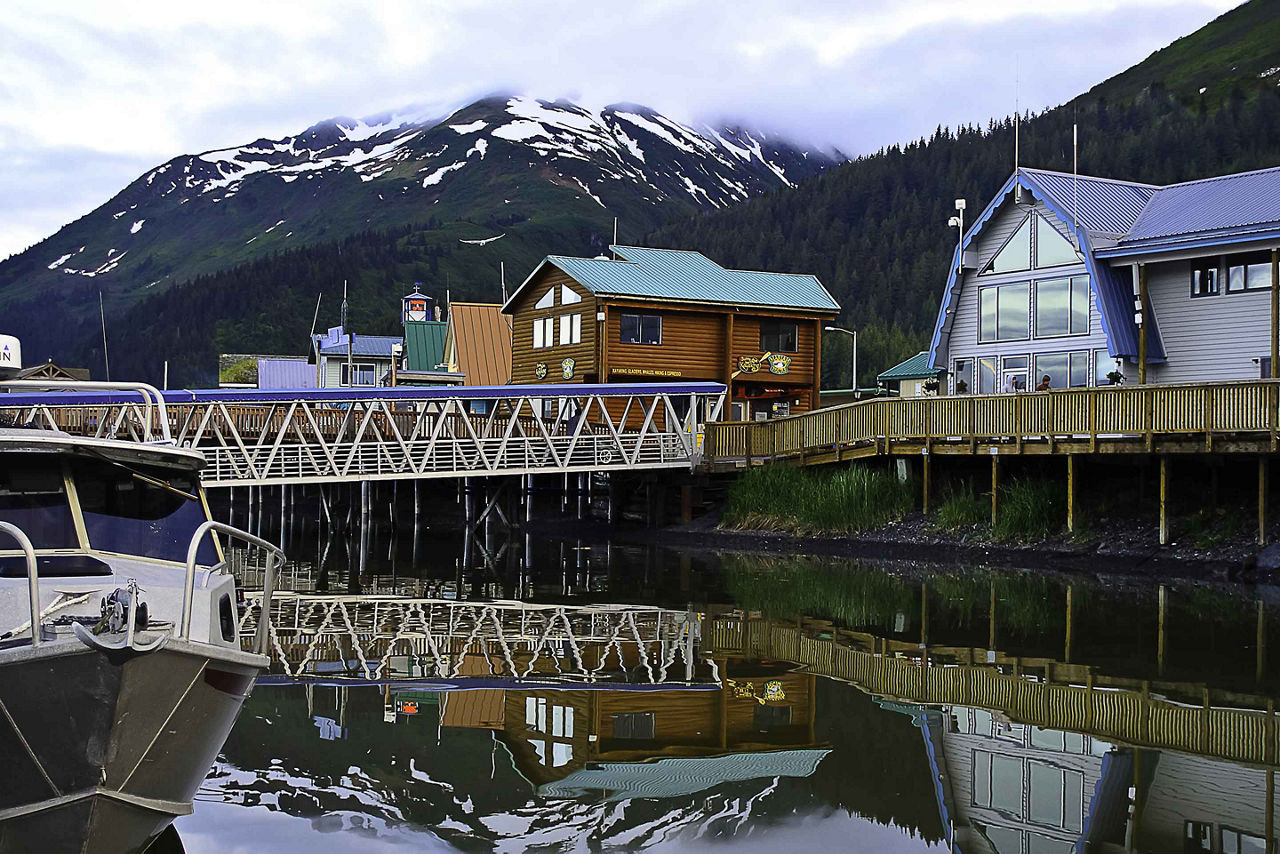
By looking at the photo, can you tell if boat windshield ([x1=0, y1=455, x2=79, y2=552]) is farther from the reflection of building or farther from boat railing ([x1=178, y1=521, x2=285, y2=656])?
the reflection of building

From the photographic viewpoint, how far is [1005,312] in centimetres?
3828

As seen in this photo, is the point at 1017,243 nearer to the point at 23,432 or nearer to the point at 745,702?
the point at 745,702

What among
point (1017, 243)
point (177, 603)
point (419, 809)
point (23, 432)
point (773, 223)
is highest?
point (773, 223)

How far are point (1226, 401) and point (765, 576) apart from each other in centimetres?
923

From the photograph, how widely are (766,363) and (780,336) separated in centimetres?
121

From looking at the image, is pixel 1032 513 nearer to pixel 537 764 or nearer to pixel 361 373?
pixel 537 764

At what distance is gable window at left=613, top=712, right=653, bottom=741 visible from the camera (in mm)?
13469

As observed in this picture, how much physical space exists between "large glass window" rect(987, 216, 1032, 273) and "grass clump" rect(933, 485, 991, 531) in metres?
7.53

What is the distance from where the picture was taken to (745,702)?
49.4 ft

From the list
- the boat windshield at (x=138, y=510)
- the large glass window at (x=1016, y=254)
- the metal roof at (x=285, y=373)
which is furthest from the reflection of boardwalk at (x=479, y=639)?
the metal roof at (x=285, y=373)

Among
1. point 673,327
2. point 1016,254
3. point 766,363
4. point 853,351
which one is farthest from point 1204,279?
point 853,351

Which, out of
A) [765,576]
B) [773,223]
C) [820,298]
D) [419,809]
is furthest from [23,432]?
[773,223]

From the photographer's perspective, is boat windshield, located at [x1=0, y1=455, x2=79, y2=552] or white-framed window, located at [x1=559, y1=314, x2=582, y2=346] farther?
white-framed window, located at [x1=559, y1=314, x2=582, y2=346]

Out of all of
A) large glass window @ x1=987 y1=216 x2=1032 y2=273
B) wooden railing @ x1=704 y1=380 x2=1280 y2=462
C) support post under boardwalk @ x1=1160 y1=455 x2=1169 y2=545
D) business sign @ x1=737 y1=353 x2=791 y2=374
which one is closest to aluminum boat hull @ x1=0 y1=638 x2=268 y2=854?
wooden railing @ x1=704 y1=380 x2=1280 y2=462
